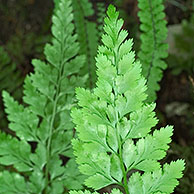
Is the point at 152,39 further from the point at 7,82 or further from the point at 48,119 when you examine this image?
the point at 7,82

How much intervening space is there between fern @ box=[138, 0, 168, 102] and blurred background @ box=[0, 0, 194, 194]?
319mm

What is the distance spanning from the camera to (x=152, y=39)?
1186mm

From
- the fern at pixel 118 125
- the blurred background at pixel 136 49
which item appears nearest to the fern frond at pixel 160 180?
the fern at pixel 118 125

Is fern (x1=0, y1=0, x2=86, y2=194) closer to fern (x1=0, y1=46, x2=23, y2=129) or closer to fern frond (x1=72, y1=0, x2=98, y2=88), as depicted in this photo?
fern frond (x1=72, y1=0, x2=98, y2=88)

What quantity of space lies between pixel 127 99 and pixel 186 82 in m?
1.30

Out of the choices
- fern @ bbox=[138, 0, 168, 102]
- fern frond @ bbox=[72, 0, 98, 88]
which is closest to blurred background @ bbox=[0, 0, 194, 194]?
fern frond @ bbox=[72, 0, 98, 88]

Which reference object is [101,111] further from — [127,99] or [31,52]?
[31,52]

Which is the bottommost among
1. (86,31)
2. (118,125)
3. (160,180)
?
(160,180)

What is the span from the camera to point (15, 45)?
2012 mm

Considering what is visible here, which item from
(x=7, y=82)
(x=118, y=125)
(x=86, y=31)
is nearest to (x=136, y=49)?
(x=86, y=31)

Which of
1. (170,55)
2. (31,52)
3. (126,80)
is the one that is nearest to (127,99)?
(126,80)

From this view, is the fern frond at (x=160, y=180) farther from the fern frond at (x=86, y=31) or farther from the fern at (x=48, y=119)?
the fern frond at (x=86, y=31)

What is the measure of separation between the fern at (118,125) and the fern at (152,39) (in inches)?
19.6

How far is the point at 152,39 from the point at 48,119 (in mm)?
457
